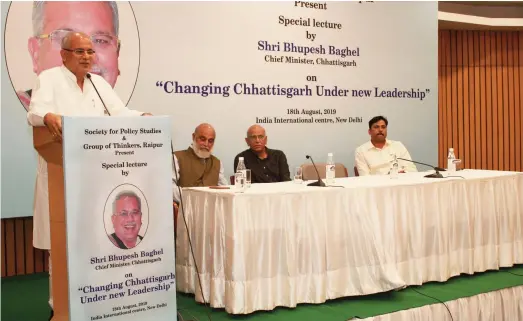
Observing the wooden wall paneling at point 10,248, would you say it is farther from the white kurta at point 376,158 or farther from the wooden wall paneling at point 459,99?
the wooden wall paneling at point 459,99

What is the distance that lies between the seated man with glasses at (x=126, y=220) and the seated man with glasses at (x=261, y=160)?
8.11ft

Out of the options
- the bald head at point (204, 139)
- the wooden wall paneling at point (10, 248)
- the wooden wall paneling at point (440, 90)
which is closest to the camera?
the bald head at point (204, 139)

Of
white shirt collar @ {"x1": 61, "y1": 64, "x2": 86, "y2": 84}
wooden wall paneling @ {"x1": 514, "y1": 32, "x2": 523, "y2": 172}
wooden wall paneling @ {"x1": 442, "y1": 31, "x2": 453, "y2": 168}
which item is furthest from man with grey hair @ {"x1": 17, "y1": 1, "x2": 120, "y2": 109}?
wooden wall paneling @ {"x1": 514, "y1": 32, "x2": 523, "y2": 172}

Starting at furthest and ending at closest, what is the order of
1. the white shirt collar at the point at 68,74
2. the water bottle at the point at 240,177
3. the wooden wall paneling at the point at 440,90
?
the wooden wall paneling at the point at 440,90 → the water bottle at the point at 240,177 → the white shirt collar at the point at 68,74

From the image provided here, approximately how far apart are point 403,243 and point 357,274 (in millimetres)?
453

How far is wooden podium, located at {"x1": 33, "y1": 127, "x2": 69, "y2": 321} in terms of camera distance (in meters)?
2.80

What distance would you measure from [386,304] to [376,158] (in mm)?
2400

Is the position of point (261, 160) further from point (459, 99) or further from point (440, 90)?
point (459, 99)

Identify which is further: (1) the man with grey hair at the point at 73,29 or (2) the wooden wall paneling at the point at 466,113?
(2) the wooden wall paneling at the point at 466,113

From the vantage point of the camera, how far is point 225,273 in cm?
339

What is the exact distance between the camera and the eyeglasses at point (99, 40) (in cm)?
461

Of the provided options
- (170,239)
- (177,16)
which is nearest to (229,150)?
(177,16)

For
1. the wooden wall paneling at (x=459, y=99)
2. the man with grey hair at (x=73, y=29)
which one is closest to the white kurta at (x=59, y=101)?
the man with grey hair at (x=73, y=29)

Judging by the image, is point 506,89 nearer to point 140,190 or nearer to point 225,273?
point 225,273
